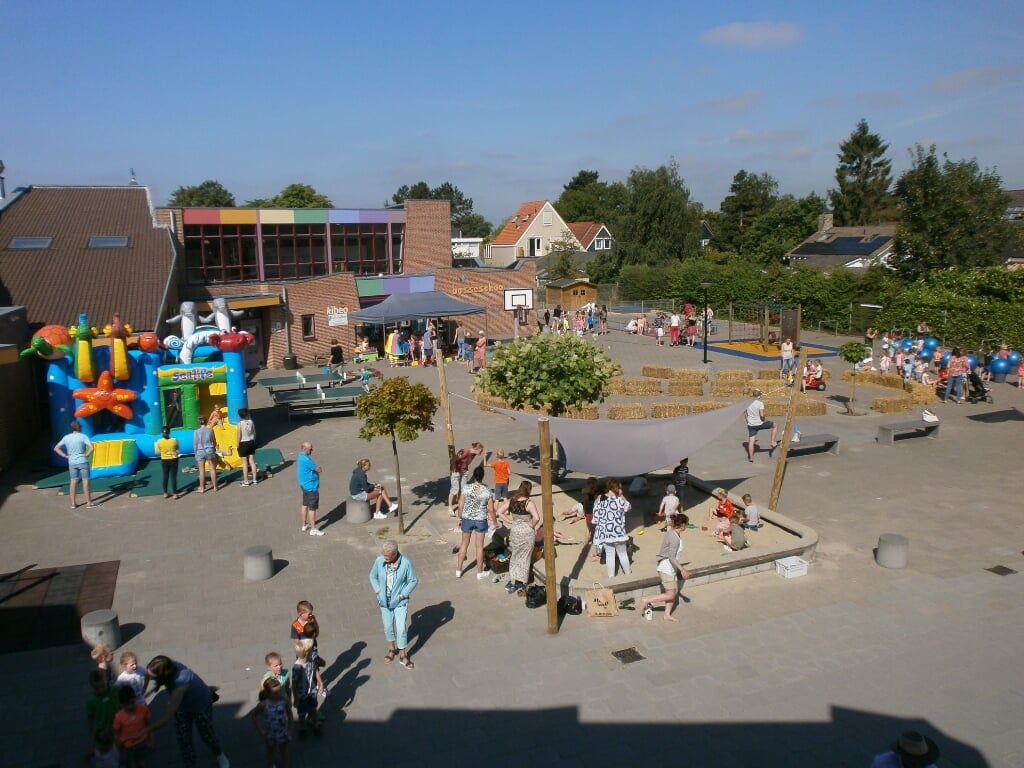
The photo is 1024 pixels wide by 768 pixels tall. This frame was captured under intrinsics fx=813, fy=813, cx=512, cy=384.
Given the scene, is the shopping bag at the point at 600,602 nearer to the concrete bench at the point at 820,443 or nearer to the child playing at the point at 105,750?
the child playing at the point at 105,750

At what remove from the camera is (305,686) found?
7.33 meters

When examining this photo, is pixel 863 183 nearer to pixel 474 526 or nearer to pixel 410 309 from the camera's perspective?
pixel 410 309

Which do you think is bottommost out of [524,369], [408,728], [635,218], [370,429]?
[408,728]

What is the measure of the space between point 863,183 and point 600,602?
71.1 meters

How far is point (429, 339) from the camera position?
2958 centimetres

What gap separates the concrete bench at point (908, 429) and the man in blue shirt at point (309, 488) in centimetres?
1237

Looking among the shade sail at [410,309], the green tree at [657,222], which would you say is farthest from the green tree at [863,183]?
the shade sail at [410,309]

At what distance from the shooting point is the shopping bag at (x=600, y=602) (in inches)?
383

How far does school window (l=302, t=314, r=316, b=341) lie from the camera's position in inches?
1212

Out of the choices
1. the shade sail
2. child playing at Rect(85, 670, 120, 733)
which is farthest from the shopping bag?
the shade sail

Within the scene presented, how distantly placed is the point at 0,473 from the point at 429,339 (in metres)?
15.7

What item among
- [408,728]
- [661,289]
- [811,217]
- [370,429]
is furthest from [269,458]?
[811,217]

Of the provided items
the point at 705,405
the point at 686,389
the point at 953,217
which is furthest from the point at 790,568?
the point at 953,217

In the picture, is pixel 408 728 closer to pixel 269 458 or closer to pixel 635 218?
pixel 269 458
